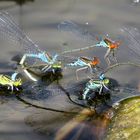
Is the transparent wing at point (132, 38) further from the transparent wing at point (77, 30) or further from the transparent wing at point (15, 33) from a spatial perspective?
the transparent wing at point (15, 33)

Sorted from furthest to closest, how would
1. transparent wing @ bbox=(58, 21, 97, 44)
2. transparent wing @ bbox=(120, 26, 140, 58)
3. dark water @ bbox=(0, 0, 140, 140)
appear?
transparent wing @ bbox=(58, 21, 97, 44) < transparent wing @ bbox=(120, 26, 140, 58) < dark water @ bbox=(0, 0, 140, 140)

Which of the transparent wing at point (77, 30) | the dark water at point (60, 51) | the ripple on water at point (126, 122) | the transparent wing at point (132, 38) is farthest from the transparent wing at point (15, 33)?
the ripple on water at point (126, 122)

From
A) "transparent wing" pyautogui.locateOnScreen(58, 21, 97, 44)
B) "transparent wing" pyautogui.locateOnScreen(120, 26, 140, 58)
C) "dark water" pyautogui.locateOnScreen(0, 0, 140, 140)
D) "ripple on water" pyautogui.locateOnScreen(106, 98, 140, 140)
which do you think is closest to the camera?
"ripple on water" pyautogui.locateOnScreen(106, 98, 140, 140)

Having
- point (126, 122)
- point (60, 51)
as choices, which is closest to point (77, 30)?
point (60, 51)

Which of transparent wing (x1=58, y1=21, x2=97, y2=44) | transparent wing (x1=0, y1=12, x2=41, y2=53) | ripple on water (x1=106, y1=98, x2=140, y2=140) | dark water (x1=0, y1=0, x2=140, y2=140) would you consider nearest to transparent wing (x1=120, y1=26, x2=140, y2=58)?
dark water (x1=0, y1=0, x2=140, y2=140)

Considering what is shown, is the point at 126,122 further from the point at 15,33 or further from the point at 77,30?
the point at 15,33

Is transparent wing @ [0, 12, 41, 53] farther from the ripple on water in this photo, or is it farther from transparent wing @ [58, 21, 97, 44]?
the ripple on water
